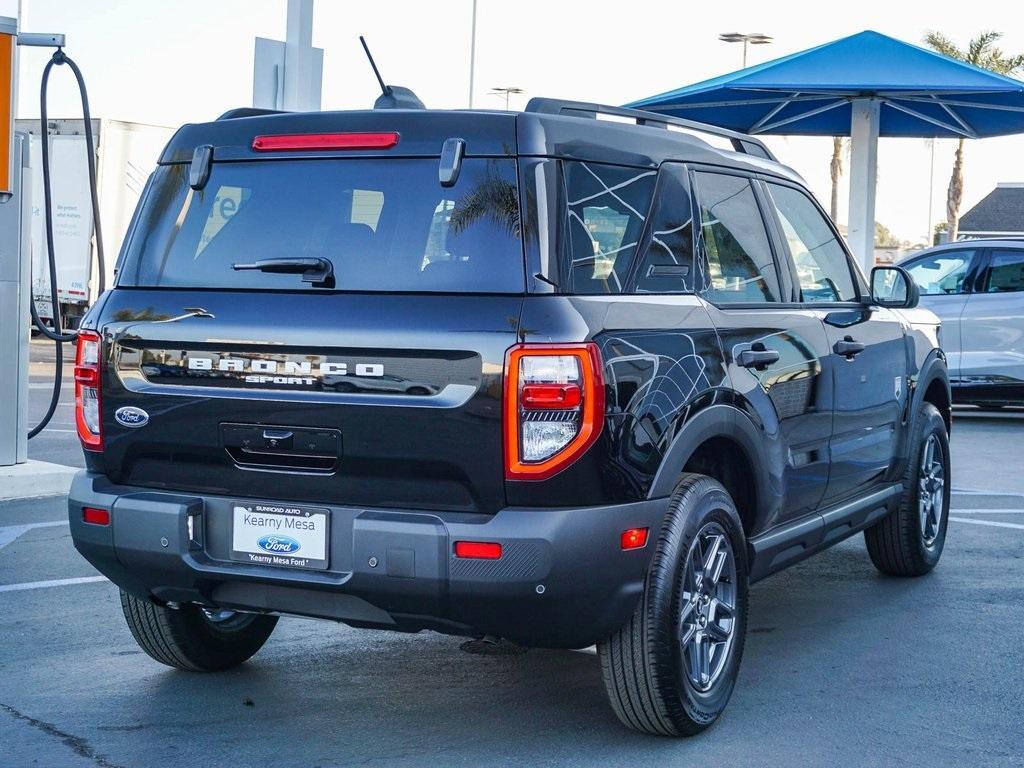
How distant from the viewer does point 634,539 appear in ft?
13.1

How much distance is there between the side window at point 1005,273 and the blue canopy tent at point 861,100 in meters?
1.64

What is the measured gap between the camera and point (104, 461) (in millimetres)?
4336

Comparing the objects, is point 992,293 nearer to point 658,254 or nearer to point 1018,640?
point 1018,640

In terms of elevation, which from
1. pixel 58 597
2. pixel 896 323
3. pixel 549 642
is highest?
pixel 896 323

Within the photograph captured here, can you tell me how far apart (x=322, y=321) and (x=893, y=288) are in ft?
10.7

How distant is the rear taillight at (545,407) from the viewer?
3775mm

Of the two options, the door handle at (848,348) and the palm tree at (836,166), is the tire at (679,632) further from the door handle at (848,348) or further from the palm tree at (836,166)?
the palm tree at (836,166)

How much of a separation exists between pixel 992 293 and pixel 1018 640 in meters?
9.00

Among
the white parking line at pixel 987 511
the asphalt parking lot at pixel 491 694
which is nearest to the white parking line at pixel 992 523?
the white parking line at pixel 987 511

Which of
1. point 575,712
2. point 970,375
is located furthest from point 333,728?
point 970,375

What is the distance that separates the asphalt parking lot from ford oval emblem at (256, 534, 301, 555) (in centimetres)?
63

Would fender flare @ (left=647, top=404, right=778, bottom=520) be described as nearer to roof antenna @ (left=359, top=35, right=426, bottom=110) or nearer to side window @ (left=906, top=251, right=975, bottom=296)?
roof antenna @ (left=359, top=35, right=426, bottom=110)

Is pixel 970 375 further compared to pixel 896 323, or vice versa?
pixel 970 375

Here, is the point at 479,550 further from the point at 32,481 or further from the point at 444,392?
the point at 32,481
